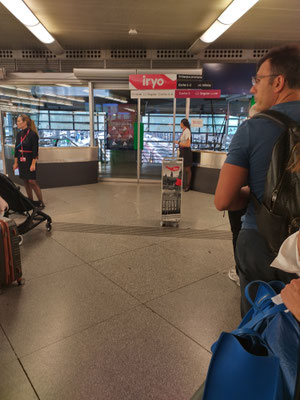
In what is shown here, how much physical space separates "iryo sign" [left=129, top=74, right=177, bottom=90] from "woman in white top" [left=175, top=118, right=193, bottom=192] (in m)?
1.07

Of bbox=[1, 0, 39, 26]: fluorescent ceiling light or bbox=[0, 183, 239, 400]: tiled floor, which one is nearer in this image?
bbox=[0, 183, 239, 400]: tiled floor

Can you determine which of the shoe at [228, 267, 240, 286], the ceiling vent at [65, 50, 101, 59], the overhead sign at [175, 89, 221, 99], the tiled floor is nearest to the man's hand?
the tiled floor

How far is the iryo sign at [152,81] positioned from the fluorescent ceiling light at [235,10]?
2.29 metres

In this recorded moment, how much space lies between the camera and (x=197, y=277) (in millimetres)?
2812

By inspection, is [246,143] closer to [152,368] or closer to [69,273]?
[152,368]

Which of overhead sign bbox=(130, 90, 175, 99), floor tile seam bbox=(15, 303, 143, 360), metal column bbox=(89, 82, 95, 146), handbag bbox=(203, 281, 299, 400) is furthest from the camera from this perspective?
metal column bbox=(89, 82, 95, 146)

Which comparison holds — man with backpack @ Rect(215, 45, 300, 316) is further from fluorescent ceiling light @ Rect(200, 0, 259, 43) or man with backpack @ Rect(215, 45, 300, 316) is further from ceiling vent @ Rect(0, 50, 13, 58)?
ceiling vent @ Rect(0, 50, 13, 58)

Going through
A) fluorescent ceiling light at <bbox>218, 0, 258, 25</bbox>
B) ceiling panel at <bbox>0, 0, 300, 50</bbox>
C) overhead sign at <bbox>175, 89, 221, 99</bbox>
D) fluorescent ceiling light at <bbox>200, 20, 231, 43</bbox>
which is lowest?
overhead sign at <bbox>175, 89, 221, 99</bbox>

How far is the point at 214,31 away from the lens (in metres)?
5.59

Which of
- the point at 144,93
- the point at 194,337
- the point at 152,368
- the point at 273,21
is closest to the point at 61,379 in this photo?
the point at 152,368

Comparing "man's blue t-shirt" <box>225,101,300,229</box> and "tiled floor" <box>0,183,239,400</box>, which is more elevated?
"man's blue t-shirt" <box>225,101,300,229</box>

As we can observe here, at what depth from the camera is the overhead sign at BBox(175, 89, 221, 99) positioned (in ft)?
23.6

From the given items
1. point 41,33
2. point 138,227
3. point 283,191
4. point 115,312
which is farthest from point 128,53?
point 283,191

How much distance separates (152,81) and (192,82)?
1006mm
